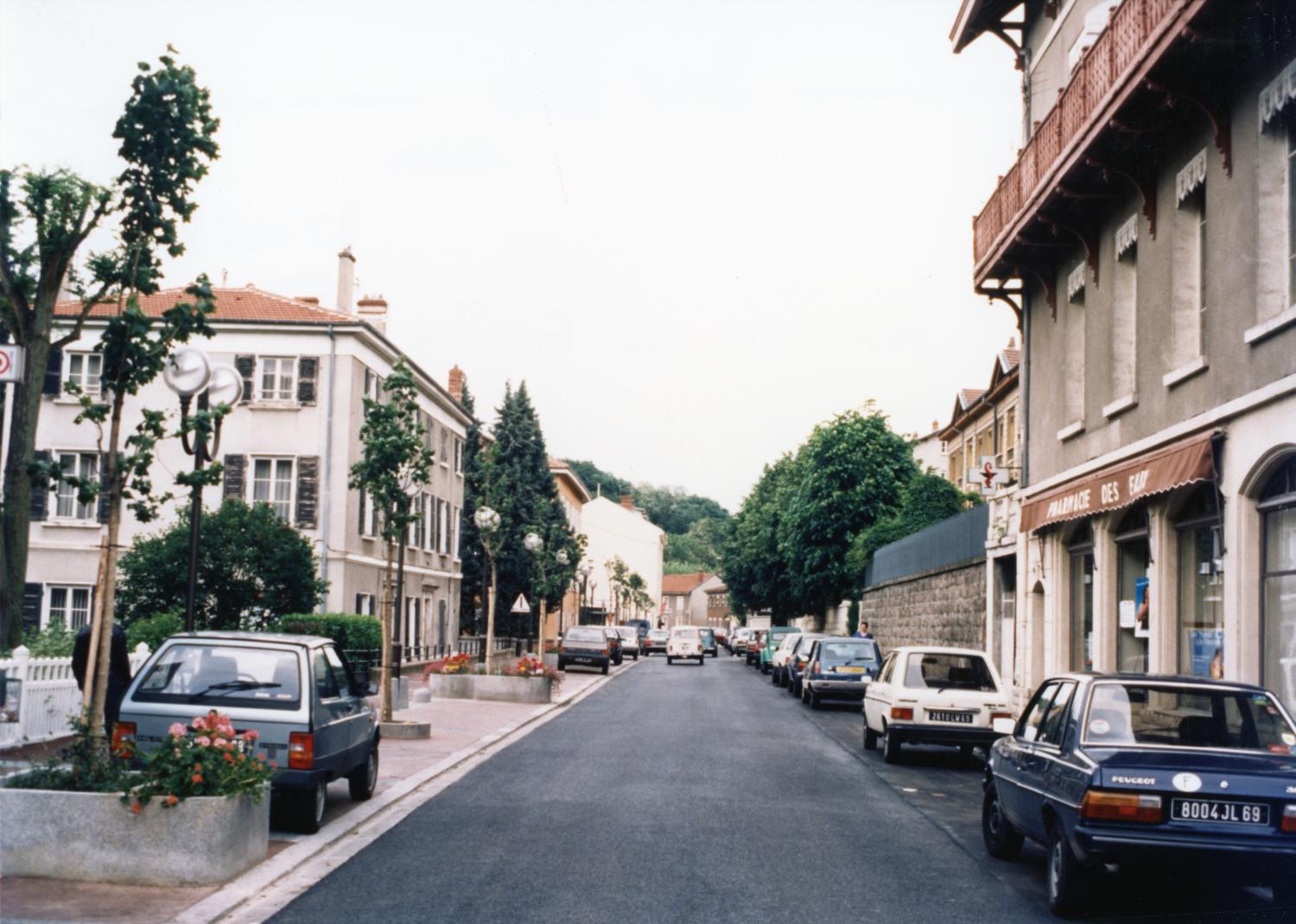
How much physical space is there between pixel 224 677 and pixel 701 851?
4.01 meters

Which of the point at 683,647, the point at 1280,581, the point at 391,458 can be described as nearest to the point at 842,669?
the point at 391,458

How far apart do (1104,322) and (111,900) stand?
590 inches

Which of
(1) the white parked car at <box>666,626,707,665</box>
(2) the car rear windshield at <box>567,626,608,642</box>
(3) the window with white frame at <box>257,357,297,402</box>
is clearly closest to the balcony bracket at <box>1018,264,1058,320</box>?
(3) the window with white frame at <box>257,357,297,402</box>

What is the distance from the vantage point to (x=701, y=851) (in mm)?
10422

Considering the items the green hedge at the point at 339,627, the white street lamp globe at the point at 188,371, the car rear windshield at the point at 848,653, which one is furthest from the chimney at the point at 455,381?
the white street lamp globe at the point at 188,371

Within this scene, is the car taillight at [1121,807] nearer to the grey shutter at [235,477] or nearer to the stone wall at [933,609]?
the stone wall at [933,609]

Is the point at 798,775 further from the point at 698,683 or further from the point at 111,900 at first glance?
the point at 698,683

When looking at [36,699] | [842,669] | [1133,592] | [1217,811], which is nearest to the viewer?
[1217,811]

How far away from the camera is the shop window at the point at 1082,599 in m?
20.2

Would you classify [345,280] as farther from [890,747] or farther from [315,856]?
[315,856]

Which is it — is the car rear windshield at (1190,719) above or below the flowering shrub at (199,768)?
above

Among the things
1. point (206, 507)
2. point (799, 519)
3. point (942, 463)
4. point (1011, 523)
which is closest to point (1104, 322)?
point (1011, 523)

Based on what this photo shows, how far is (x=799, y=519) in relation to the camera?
175ft

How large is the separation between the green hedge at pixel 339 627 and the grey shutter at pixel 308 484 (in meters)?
5.05
